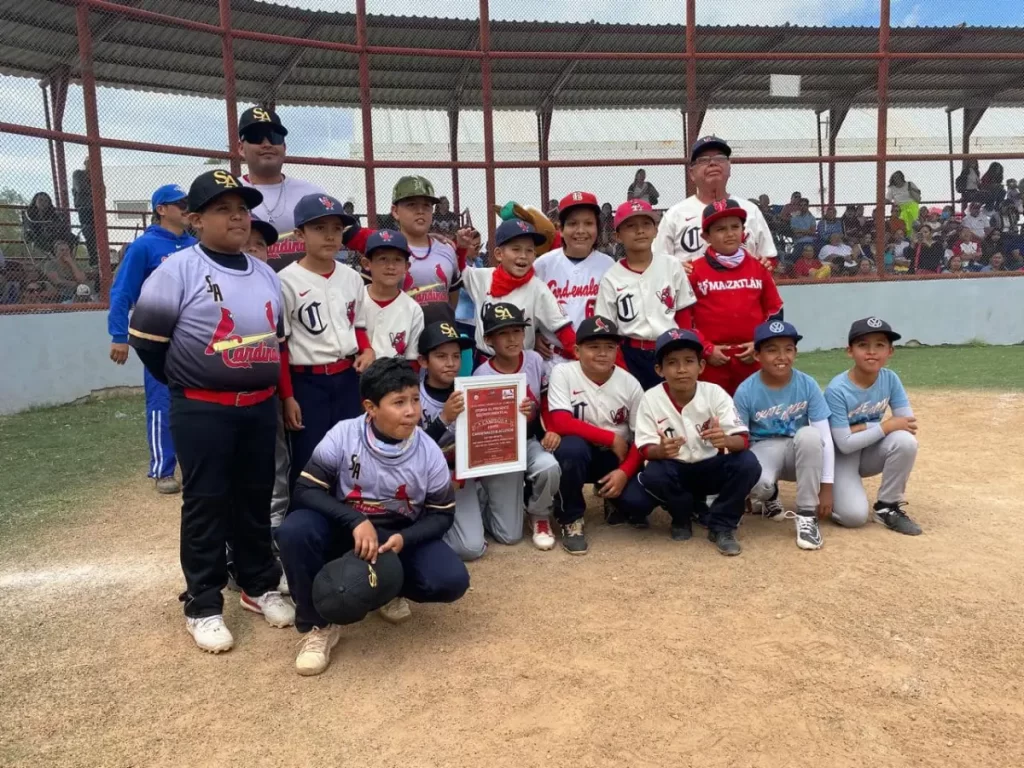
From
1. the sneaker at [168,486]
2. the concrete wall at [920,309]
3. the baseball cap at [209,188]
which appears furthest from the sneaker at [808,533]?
the concrete wall at [920,309]

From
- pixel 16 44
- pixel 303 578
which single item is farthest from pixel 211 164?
pixel 303 578

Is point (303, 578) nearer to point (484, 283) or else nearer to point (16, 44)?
point (484, 283)

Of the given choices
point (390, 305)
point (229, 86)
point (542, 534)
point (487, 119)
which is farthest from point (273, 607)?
point (487, 119)

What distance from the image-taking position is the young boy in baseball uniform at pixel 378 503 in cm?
303

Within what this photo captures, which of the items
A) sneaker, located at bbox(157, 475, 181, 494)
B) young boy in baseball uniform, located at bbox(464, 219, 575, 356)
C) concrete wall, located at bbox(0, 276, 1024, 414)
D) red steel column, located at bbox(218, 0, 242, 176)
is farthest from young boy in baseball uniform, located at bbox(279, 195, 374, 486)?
concrete wall, located at bbox(0, 276, 1024, 414)

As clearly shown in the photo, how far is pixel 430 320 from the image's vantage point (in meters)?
4.43

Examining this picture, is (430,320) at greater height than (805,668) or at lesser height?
greater

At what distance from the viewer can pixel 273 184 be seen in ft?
14.2

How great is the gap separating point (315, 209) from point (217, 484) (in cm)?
141

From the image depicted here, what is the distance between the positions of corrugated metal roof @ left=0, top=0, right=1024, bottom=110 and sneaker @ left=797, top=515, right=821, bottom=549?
815 centimetres

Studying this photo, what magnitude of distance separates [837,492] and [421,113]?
8553 mm

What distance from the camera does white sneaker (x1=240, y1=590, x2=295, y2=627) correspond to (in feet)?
10.9

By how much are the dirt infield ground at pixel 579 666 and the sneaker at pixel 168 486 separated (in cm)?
107

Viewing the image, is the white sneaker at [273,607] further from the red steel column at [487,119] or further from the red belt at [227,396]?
the red steel column at [487,119]
